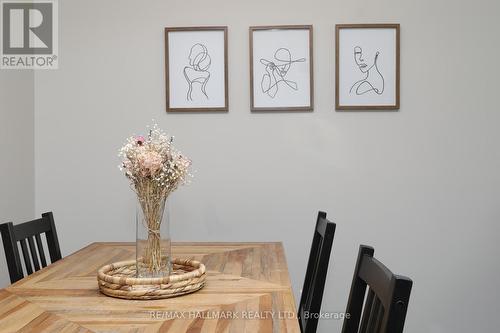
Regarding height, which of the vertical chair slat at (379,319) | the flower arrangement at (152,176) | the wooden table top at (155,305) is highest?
the flower arrangement at (152,176)

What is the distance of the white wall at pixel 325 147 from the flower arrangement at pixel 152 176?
4.21 feet

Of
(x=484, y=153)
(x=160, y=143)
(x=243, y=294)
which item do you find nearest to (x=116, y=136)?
(x=160, y=143)

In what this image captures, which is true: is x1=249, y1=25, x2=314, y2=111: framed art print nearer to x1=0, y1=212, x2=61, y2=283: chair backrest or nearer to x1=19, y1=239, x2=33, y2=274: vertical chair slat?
x1=0, y1=212, x2=61, y2=283: chair backrest

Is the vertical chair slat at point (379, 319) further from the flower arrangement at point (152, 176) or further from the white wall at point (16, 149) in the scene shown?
the white wall at point (16, 149)

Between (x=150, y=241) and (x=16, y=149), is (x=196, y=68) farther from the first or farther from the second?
(x=150, y=241)

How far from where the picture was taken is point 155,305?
1.38 metres

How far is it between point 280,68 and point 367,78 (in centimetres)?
50

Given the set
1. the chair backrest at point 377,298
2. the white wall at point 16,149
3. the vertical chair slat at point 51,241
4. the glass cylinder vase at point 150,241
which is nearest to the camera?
the chair backrest at point 377,298

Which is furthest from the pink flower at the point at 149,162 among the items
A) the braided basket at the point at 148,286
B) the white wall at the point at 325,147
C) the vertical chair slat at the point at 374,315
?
the white wall at the point at 325,147

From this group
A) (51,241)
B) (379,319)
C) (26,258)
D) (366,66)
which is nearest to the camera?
(379,319)

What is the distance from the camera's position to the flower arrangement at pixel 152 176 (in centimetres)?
152

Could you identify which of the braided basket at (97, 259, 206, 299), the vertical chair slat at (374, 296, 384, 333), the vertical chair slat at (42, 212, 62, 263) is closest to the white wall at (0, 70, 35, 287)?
the vertical chair slat at (42, 212, 62, 263)

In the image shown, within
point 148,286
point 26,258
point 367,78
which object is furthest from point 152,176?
point 367,78

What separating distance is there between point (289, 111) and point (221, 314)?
174 centimetres
